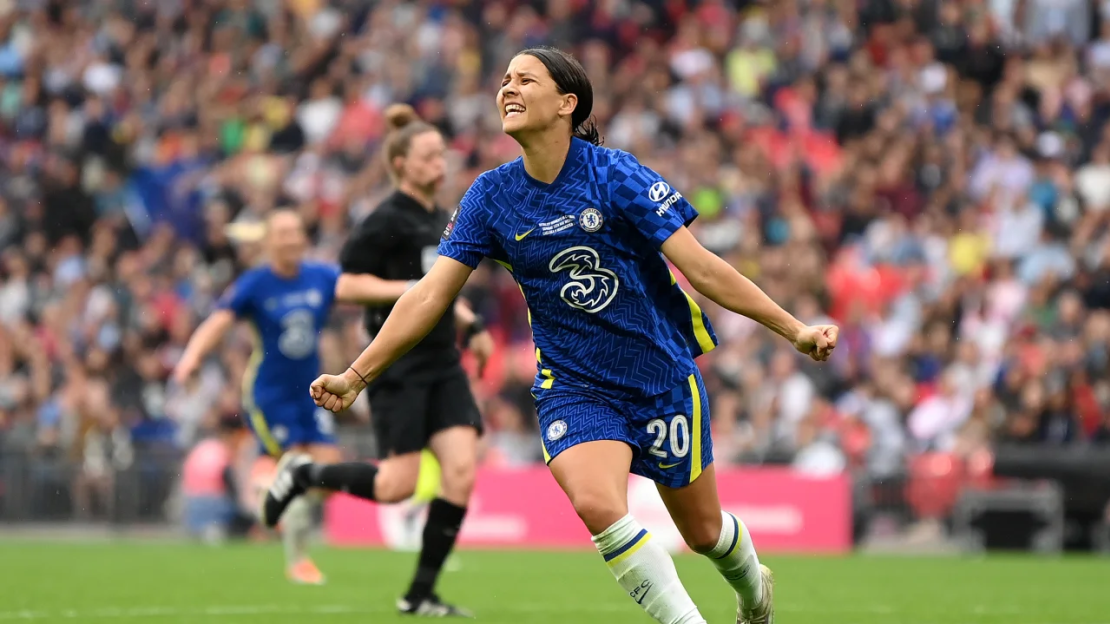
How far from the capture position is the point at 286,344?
471 inches

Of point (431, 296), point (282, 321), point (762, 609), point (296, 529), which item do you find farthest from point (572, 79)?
point (296, 529)

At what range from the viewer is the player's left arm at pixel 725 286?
19.0ft

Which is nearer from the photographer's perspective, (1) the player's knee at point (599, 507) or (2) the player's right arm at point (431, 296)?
(1) the player's knee at point (599, 507)

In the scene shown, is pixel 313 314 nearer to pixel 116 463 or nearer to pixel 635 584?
pixel 635 584

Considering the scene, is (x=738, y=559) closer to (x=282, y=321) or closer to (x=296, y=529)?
(x=296, y=529)

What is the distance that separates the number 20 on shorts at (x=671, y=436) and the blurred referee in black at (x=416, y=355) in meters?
3.21

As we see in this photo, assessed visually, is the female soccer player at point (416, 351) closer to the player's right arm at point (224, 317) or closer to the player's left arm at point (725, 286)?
the player's right arm at point (224, 317)

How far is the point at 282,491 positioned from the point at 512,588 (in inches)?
77.3

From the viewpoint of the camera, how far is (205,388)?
66.7 ft

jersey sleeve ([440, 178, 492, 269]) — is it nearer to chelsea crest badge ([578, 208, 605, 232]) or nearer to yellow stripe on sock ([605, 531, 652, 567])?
chelsea crest badge ([578, 208, 605, 232])

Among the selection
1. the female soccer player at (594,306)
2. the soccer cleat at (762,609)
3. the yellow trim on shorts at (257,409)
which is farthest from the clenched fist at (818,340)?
the yellow trim on shorts at (257,409)

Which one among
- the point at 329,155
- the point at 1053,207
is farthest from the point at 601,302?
the point at 329,155

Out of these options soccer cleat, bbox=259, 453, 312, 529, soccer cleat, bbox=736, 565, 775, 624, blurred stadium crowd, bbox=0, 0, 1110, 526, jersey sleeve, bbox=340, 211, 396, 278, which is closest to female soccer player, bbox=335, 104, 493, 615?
jersey sleeve, bbox=340, 211, 396, 278

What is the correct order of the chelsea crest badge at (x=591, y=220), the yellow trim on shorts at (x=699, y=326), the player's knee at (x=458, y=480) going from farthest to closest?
the player's knee at (x=458, y=480) → the yellow trim on shorts at (x=699, y=326) → the chelsea crest badge at (x=591, y=220)
